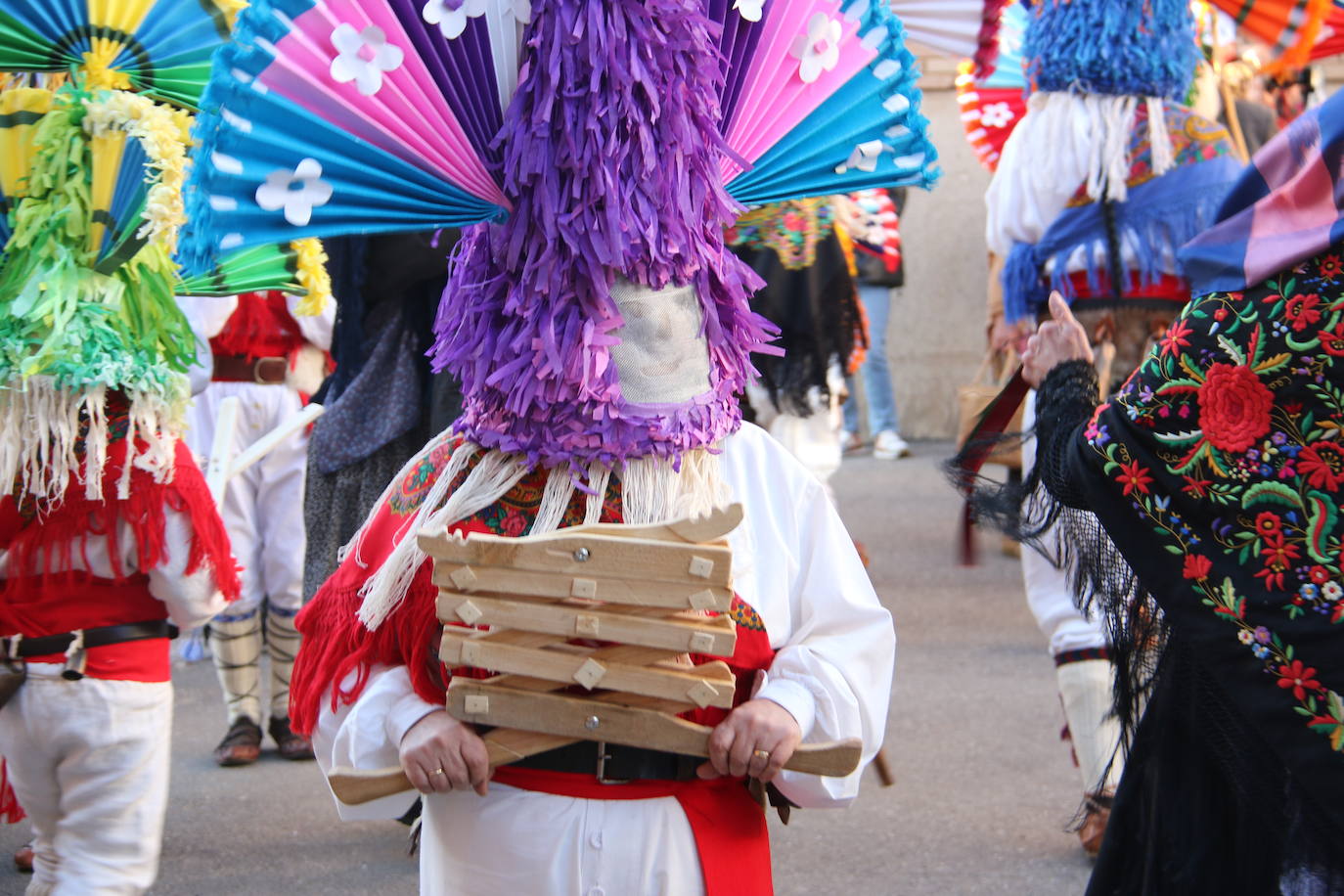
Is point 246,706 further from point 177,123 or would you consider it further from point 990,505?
point 990,505

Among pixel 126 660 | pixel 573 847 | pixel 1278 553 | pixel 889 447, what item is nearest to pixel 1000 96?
pixel 1278 553

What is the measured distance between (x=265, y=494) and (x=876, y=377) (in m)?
6.51

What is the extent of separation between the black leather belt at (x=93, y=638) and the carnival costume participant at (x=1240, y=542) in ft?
7.09

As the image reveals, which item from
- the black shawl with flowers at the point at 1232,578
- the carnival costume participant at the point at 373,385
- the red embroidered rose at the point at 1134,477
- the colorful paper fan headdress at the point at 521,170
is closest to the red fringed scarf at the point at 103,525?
the carnival costume participant at the point at 373,385

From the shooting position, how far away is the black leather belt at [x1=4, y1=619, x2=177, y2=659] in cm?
337

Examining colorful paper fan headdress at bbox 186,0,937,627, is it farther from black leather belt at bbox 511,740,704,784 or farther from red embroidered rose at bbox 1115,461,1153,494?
red embroidered rose at bbox 1115,461,1153,494

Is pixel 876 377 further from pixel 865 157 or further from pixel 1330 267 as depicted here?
pixel 1330 267

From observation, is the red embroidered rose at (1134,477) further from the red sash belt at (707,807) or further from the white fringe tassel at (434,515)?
the white fringe tassel at (434,515)

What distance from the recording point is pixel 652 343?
84.4 inches

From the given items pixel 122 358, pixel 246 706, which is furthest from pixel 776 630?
pixel 246 706

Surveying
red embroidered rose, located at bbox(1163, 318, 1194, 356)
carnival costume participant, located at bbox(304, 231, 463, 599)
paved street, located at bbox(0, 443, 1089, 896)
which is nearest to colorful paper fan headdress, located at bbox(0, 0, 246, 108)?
carnival costume participant, located at bbox(304, 231, 463, 599)

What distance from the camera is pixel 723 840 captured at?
2.19 metres

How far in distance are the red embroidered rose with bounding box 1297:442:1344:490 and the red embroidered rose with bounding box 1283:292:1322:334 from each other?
0.55 feet

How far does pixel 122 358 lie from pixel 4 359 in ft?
0.77
